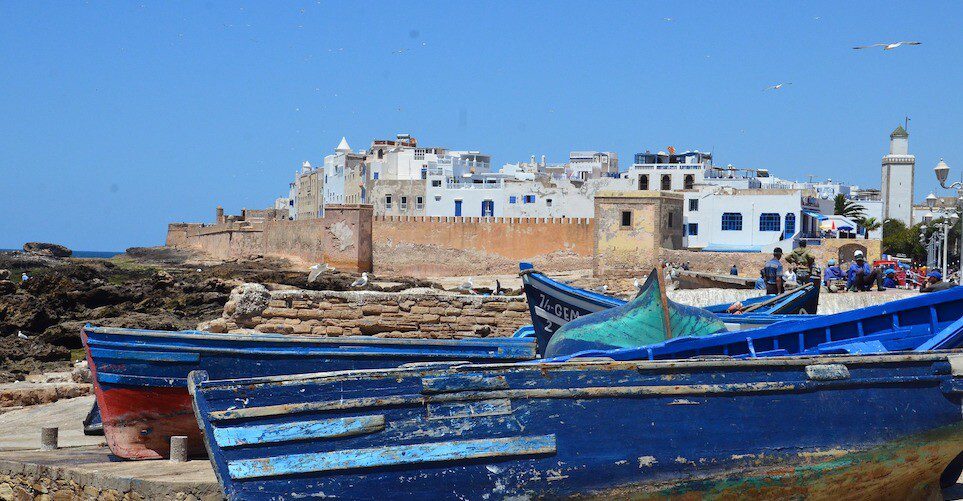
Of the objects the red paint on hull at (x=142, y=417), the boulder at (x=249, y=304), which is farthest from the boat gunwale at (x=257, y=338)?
the boulder at (x=249, y=304)

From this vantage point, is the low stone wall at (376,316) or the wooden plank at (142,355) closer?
the wooden plank at (142,355)

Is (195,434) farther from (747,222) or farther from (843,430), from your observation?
(747,222)

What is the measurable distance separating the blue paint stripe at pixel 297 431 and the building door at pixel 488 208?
45.6 metres

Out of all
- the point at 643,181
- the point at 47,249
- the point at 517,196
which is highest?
the point at 643,181

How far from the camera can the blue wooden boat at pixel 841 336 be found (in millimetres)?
6559

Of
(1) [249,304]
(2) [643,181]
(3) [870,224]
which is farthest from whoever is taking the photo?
(3) [870,224]

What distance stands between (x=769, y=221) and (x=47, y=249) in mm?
47149

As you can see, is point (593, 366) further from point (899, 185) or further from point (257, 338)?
point (899, 185)

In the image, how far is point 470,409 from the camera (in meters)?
5.42

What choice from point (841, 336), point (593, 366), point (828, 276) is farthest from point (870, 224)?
point (593, 366)

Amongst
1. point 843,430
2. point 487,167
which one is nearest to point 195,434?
point 843,430

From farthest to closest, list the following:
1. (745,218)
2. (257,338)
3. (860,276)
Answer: (745,218) < (860,276) < (257,338)

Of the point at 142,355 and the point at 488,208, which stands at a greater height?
the point at 488,208

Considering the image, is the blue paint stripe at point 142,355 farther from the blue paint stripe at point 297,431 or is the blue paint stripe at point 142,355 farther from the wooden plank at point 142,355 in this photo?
the blue paint stripe at point 297,431
